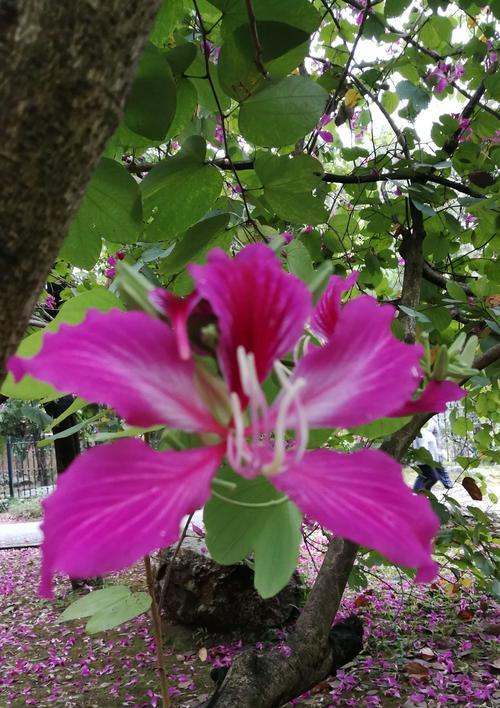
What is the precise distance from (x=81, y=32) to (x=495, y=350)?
0.96 m

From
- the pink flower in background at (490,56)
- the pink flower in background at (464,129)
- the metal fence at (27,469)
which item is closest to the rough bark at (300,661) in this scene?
the pink flower in background at (464,129)

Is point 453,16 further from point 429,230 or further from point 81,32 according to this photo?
point 81,32

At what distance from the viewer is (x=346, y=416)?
8.6 inches

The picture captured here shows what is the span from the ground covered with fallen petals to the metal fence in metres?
7.72

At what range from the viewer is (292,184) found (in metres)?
0.69

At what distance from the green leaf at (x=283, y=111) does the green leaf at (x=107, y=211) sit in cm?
14

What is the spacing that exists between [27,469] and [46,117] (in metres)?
12.4

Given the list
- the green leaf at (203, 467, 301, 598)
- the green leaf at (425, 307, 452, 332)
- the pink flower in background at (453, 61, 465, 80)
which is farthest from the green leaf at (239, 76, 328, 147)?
the pink flower in background at (453, 61, 465, 80)

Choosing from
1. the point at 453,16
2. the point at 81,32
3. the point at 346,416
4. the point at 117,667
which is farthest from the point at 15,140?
the point at 117,667

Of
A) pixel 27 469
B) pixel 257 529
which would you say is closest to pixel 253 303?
pixel 257 529

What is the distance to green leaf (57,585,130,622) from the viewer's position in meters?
0.51

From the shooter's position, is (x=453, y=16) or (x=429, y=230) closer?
(x=429, y=230)

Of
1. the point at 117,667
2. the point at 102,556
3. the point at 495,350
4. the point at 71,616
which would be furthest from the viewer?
the point at 117,667

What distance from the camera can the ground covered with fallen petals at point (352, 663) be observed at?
98.0 inches
